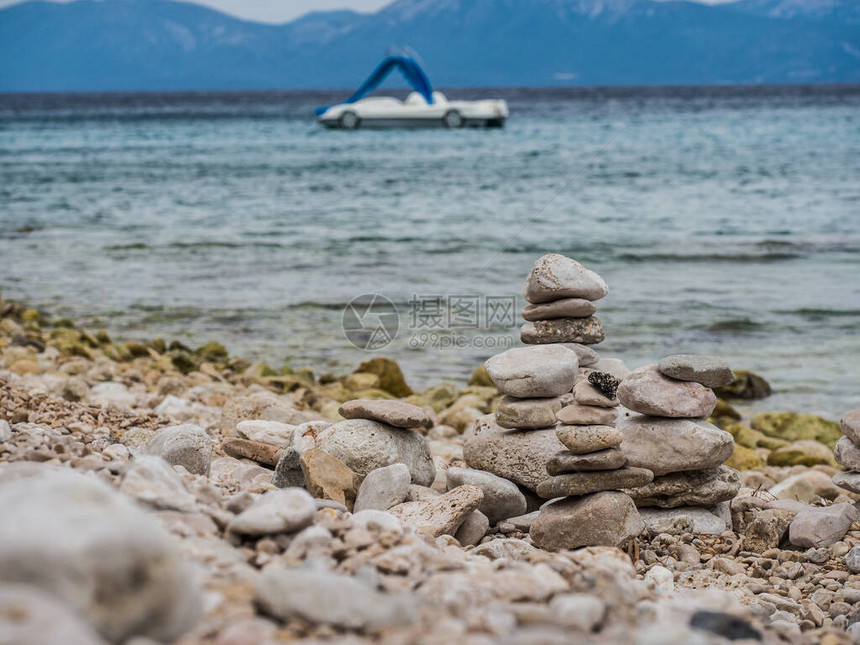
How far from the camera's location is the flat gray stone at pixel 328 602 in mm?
2424

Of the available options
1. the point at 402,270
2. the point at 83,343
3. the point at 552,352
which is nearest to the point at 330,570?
the point at 552,352

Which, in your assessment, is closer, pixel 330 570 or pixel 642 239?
pixel 330 570

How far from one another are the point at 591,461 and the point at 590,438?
13 cm

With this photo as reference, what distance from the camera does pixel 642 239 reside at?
53.4 ft

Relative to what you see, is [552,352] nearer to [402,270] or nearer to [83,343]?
[83,343]

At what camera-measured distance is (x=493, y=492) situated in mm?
5250

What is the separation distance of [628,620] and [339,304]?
378 inches

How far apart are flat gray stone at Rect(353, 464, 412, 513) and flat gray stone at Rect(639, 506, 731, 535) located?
4.80ft

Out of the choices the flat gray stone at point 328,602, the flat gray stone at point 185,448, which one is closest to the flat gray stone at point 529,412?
the flat gray stone at point 185,448

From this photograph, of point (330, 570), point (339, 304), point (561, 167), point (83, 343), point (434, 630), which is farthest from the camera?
point (561, 167)

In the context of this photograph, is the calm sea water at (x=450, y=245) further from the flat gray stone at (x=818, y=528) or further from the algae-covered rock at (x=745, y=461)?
the flat gray stone at (x=818, y=528)

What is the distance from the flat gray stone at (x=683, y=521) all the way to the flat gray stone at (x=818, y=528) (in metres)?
0.42

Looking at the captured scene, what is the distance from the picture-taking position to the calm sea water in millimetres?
10453

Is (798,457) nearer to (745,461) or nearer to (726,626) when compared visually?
(745,461)
